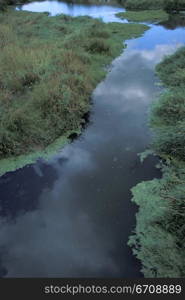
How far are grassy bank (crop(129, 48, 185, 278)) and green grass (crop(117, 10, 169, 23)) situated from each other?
53.5 feet

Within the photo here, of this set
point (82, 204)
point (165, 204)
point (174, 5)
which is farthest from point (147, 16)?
point (165, 204)

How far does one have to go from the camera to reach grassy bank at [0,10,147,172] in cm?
850

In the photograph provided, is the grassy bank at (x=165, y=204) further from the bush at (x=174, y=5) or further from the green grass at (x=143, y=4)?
the green grass at (x=143, y=4)

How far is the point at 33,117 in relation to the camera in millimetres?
8984

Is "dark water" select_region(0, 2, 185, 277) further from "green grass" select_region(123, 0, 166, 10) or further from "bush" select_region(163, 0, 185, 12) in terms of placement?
"green grass" select_region(123, 0, 166, 10)

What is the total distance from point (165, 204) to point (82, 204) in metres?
1.86

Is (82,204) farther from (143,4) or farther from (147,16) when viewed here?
(143,4)

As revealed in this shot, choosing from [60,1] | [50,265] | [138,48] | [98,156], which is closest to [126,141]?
[98,156]

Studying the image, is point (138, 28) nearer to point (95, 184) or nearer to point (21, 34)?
point (21, 34)

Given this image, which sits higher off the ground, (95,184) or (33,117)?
(33,117)

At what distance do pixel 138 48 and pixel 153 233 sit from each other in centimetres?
1326

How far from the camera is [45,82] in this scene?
1076cm

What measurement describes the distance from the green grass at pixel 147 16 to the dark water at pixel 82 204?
51.6 feet

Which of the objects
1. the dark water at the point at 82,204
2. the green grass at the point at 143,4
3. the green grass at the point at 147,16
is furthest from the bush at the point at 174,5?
the dark water at the point at 82,204
